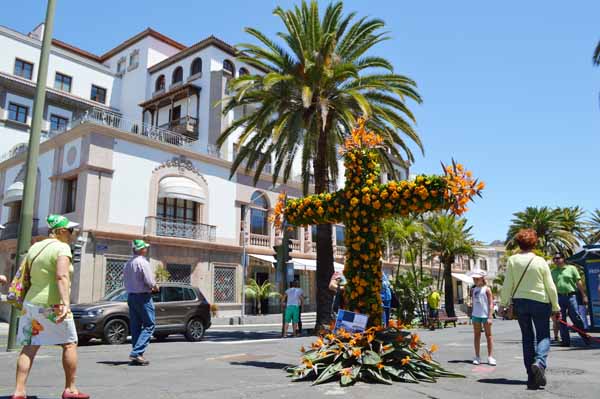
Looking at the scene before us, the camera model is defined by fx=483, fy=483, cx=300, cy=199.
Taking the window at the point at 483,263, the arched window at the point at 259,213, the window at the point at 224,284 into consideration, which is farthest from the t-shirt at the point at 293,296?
the window at the point at 483,263

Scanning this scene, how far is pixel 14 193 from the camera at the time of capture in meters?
28.0

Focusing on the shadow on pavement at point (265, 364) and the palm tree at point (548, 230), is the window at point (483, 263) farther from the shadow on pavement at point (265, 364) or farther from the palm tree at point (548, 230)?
the shadow on pavement at point (265, 364)

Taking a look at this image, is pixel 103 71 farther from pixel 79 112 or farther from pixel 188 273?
pixel 188 273

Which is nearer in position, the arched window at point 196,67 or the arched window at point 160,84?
the arched window at point 196,67

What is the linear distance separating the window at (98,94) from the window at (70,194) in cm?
1596

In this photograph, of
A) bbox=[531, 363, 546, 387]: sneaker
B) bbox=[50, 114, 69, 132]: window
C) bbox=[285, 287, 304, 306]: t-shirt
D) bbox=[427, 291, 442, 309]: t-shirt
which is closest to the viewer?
bbox=[531, 363, 546, 387]: sneaker

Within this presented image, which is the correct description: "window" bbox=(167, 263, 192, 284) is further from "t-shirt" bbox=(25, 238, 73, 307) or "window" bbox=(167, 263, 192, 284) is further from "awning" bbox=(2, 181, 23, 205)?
"t-shirt" bbox=(25, 238, 73, 307)

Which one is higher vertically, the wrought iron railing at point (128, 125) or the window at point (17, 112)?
the window at point (17, 112)

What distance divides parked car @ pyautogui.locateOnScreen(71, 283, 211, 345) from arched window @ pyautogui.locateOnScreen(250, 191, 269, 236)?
1686 centimetres

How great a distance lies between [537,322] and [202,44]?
1262 inches

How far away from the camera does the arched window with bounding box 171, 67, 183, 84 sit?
35656mm

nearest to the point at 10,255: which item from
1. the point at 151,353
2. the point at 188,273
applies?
the point at 188,273

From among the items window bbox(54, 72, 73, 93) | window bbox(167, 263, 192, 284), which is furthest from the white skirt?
window bbox(54, 72, 73, 93)

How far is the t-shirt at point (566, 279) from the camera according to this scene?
1006 centimetres
